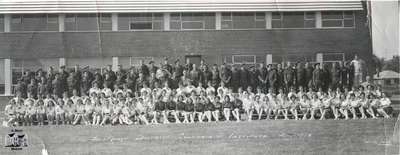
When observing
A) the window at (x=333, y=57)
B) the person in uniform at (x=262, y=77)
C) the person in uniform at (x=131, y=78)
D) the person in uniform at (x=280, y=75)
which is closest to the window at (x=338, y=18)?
the window at (x=333, y=57)

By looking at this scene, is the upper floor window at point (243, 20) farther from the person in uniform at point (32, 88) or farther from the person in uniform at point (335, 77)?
the person in uniform at point (32, 88)

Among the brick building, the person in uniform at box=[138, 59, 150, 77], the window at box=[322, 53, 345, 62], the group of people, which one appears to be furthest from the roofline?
the person in uniform at box=[138, 59, 150, 77]

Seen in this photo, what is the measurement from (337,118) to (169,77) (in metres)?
1.78

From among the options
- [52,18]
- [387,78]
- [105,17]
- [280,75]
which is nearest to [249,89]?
[280,75]

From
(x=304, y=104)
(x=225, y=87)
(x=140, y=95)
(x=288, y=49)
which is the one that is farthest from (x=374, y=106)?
(x=140, y=95)

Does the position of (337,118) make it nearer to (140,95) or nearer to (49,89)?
(140,95)

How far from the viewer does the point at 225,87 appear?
5.91 meters

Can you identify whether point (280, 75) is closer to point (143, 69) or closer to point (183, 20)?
point (183, 20)

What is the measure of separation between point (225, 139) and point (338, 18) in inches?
65.8

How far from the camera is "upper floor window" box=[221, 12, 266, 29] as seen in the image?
16.3 ft

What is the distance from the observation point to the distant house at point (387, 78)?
4.96m

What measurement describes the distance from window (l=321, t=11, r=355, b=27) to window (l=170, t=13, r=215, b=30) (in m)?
1.09

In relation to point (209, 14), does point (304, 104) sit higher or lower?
lower

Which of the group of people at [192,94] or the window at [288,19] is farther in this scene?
the group of people at [192,94]
